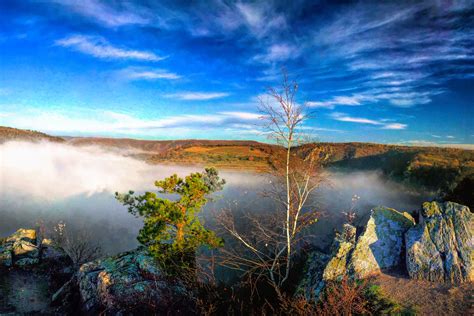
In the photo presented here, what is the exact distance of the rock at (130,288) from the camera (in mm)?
13391

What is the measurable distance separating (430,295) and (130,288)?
43.6ft

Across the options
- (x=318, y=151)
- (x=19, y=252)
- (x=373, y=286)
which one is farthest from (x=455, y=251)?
(x=19, y=252)

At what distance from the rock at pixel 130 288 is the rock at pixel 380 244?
8.02 meters

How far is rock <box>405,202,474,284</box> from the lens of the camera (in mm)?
10184

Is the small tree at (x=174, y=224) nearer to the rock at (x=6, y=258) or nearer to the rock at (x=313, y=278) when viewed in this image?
the rock at (x=313, y=278)

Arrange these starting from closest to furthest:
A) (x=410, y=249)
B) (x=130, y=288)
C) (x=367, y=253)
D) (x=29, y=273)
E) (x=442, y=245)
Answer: (x=442, y=245) < (x=410, y=249) < (x=367, y=253) < (x=130, y=288) < (x=29, y=273)

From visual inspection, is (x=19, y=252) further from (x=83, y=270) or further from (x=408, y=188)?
(x=408, y=188)

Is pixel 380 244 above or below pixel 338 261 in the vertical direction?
above

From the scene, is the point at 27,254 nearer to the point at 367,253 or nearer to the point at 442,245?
the point at 367,253

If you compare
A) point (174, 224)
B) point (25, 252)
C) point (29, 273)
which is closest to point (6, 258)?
point (25, 252)

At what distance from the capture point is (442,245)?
35.7 feet

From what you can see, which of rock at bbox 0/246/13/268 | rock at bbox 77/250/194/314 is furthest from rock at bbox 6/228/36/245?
rock at bbox 77/250/194/314

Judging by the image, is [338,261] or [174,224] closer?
[338,261]

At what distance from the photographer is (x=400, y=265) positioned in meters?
11.5
